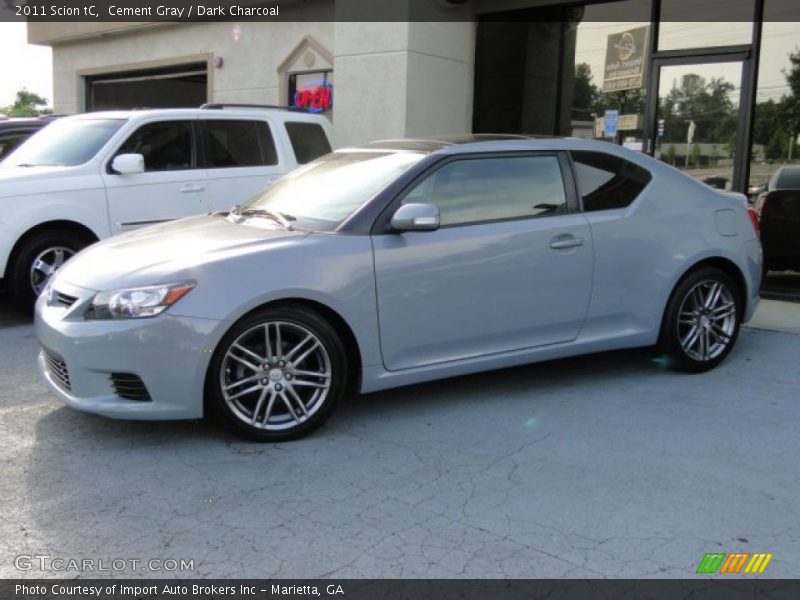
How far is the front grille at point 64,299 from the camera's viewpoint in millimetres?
4292

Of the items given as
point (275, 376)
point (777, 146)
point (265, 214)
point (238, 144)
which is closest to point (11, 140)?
point (238, 144)

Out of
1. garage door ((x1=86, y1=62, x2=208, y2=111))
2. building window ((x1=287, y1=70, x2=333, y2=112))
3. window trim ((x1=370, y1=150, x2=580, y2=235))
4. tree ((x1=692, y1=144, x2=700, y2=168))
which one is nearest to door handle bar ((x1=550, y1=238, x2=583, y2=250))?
window trim ((x1=370, y1=150, x2=580, y2=235))

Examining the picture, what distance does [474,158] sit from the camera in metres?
4.97

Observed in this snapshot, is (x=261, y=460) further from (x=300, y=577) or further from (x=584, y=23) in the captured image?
(x=584, y=23)

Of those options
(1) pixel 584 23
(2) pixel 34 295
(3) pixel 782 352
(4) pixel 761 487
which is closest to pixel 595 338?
(4) pixel 761 487

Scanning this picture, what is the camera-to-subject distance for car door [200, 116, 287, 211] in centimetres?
800

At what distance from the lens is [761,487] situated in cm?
382

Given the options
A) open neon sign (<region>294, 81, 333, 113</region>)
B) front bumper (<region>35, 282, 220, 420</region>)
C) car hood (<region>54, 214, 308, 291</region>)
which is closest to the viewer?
front bumper (<region>35, 282, 220, 420</region>)

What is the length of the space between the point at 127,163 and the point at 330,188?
10.1 feet

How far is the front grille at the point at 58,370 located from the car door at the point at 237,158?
368 cm

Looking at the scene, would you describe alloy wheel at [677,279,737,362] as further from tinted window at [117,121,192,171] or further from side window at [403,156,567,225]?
tinted window at [117,121,192,171]

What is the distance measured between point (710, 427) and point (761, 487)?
2.67 feet

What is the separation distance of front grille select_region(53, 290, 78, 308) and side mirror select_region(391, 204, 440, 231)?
174 centimetres
